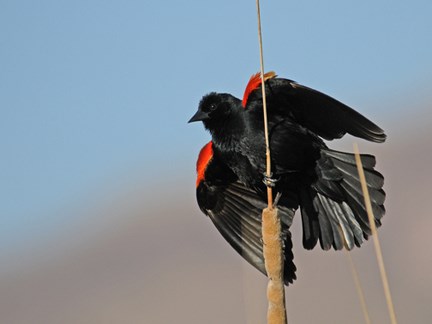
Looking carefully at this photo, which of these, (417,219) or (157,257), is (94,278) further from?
(417,219)

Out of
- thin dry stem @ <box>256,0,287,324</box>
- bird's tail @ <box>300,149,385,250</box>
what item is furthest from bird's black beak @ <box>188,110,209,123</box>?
thin dry stem @ <box>256,0,287,324</box>

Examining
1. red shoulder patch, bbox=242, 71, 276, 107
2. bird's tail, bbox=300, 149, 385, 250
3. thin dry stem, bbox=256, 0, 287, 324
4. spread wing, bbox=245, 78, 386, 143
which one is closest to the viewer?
thin dry stem, bbox=256, 0, 287, 324

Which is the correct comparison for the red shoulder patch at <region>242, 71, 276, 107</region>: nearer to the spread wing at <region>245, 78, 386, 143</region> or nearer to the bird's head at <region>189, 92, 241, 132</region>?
the spread wing at <region>245, 78, 386, 143</region>

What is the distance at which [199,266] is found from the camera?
63.6 ft

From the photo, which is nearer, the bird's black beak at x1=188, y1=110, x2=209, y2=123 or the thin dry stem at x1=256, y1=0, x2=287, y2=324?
the thin dry stem at x1=256, y1=0, x2=287, y2=324

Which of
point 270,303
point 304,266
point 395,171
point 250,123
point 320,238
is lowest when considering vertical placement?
point 270,303

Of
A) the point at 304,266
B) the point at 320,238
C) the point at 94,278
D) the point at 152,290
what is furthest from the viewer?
the point at 94,278

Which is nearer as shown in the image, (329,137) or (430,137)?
(329,137)

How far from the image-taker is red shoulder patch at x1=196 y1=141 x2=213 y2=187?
18.3ft

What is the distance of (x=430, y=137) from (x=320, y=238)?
19.8 meters


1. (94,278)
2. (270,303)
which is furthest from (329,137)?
(94,278)

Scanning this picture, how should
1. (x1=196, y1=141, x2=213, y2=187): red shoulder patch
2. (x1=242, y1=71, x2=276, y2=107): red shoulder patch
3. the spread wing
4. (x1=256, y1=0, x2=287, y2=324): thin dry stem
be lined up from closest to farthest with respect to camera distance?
(x1=256, y1=0, x2=287, y2=324): thin dry stem < the spread wing < (x1=242, y1=71, x2=276, y2=107): red shoulder patch < (x1=196, y1=141, x2=213, y2=187): red shoulder patch

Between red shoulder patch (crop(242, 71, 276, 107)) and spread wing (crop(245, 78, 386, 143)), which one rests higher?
red shoulder patch (crop(242, 71, 276, 107))

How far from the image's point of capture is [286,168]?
16.8 ft
